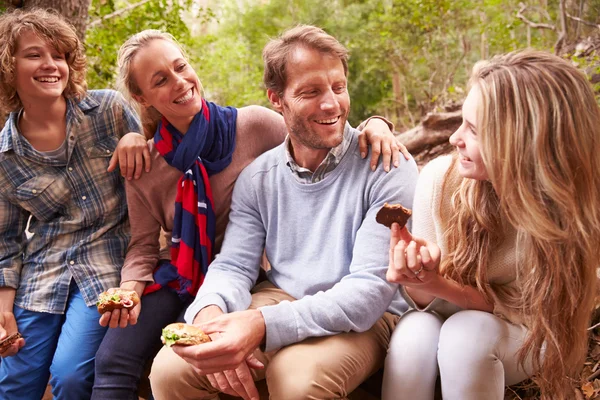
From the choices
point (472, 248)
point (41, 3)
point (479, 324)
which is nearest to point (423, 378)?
point (479, 324)

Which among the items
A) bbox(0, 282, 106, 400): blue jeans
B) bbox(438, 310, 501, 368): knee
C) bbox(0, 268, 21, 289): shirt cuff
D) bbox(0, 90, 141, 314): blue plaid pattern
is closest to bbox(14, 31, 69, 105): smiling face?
bbox(0, 90, 141, 314): blue plaid pattern

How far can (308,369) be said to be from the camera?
1.80 metres

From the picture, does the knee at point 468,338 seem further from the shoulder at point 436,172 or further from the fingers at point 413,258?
the shoulder at point 436,172

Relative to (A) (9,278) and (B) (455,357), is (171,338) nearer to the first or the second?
(B) (455,357)

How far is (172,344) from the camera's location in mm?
1812

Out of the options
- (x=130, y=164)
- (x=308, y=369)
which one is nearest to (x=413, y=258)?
(x=308, y=369)

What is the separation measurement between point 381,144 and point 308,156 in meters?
0.27

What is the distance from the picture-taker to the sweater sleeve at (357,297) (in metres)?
1.89

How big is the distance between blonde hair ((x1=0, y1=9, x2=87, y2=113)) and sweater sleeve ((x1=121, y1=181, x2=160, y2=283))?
517 millimetres

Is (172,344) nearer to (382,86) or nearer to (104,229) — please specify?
(104,229)

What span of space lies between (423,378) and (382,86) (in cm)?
663

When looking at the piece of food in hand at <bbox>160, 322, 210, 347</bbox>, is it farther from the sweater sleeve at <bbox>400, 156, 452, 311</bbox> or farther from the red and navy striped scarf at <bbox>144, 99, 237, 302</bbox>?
the sweater sleeve at <bbox>400, 156, 452, 311</bbox>

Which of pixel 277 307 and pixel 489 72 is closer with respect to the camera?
pixel 489 72

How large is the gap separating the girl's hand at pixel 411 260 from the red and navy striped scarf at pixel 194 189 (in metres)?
0.92
